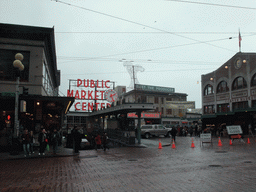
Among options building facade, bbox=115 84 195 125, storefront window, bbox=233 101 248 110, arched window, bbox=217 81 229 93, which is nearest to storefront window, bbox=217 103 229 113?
storefront window, bbox=233 101 248 110

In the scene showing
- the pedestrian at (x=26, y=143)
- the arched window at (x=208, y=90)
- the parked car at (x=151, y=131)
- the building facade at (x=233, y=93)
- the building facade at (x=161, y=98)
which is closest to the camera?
the pedestrian at (x=26, y=143)

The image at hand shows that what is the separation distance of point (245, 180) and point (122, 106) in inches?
639

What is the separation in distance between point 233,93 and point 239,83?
5.97 ft

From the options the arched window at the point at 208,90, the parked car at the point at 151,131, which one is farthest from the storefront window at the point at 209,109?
the parked car at the point at 151,131

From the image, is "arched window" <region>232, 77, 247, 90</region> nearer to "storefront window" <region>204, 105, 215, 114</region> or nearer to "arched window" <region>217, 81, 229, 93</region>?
"arched window" <region>217, 81, 229, 93</region>

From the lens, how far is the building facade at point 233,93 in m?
34.8

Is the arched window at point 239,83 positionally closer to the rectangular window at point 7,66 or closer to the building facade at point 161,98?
the building facade at point 161,98

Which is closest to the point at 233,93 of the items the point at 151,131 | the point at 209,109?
the point at 209,109

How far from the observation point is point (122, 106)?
23.6 meters

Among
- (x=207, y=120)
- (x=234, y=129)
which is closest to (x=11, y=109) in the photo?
(x=234, y=129)

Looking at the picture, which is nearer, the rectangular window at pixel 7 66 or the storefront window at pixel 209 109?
the rectangular window at pixel 7 66

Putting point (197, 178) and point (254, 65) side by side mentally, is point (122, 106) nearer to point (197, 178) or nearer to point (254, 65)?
point (197, 178)

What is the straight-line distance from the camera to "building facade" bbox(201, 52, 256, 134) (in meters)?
34.8

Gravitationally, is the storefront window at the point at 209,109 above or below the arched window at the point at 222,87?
below
